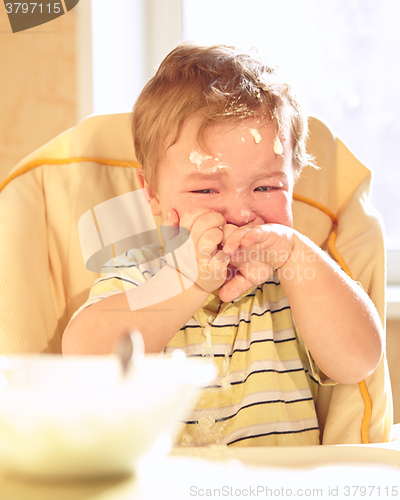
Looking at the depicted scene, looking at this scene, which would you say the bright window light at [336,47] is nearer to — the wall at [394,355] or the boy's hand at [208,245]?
the wall at [394,355]

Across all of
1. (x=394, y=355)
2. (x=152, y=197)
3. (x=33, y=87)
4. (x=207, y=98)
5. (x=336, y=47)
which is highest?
(x=336, y=47)

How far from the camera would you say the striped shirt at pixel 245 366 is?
732 millimetres

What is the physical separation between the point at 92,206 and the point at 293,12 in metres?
0.92

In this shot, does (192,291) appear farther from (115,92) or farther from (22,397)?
(115,92)

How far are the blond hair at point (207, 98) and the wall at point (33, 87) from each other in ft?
A: 1.54

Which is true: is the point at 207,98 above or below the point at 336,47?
below

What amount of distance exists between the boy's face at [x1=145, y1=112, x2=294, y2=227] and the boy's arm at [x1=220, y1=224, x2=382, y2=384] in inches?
1.7

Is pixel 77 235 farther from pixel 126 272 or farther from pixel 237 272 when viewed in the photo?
pixel 237 272

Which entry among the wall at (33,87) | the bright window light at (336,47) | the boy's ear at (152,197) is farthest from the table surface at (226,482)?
the bright window light at (336,47)

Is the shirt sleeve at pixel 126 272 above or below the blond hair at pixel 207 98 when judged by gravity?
below

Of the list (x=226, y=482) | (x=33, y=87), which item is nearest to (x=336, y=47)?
(x=33, y=87)

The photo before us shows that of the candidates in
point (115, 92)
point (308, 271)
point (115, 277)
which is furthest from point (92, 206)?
point (115, 92)

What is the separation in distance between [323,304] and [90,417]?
0.49 m

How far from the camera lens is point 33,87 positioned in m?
1.21
